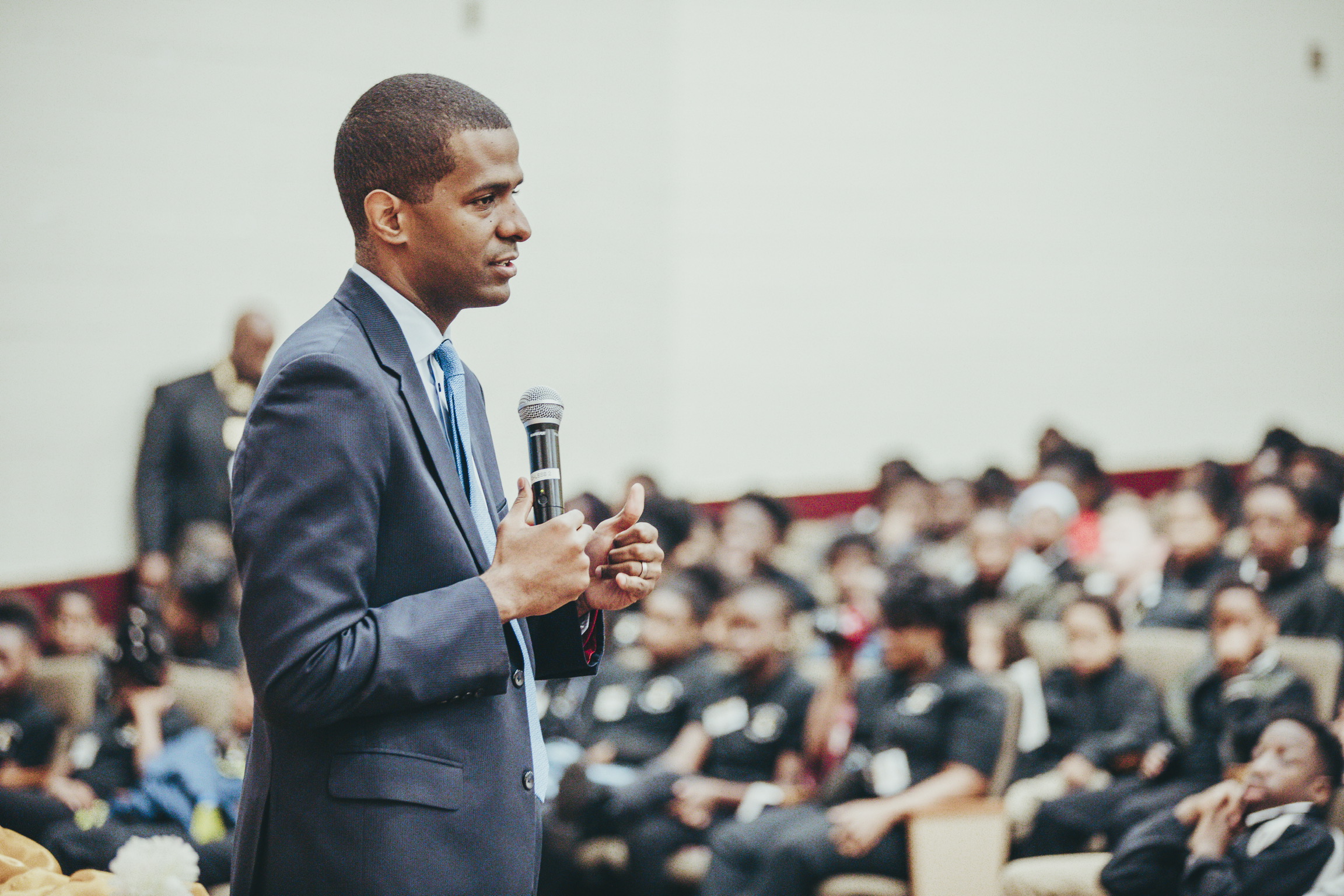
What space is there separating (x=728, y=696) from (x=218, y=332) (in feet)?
9.52

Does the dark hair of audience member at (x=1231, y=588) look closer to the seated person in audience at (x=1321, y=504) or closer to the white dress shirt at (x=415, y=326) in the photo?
the seated person in audience at (x=1321, y=504)

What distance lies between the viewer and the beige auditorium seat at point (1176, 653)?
2887 millimetres

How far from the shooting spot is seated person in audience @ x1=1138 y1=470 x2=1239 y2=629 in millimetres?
3791

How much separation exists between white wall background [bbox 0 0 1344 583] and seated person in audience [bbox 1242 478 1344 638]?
3.12 m

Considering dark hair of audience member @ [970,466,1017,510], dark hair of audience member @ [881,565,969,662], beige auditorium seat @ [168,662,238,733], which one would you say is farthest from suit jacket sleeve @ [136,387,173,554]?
dark hair of audience member @ [970,466,1017,510]

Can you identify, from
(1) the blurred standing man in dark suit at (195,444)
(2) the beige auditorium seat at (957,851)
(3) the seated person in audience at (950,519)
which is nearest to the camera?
(2) the beige auditorium seat at (957,851)

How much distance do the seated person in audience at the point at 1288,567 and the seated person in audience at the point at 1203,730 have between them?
0.29m

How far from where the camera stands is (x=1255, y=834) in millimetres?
2426

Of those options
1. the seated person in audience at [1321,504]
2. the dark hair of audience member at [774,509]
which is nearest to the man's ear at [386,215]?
the seated person in audience at [1321,504]

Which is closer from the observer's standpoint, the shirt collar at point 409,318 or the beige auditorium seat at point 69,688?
the shirt collar at point 409,318

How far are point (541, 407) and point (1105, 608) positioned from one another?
2.54 m

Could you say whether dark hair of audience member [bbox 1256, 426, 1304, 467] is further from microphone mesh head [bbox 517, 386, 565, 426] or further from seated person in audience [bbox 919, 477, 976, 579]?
microphone mesh head [bbox 517, 386, 565, 426]

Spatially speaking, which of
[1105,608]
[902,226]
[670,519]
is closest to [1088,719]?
[1105,608]

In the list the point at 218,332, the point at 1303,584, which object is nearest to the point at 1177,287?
the point at 1303,584
